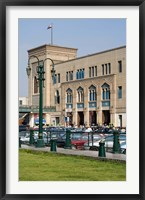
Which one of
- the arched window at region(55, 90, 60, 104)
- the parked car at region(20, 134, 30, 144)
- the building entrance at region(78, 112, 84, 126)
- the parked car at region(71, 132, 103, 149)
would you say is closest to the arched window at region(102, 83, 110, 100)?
the building entrance at region(78, 112, 84, 126)

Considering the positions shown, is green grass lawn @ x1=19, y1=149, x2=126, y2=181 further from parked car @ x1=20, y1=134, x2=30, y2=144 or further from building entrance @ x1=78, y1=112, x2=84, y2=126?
building entrance @ x1=78, y1=112, x2=84, y2=126

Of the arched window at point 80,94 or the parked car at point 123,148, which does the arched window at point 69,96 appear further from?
the parked car at point 123,148

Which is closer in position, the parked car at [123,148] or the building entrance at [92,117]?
the parked car at [123,148]

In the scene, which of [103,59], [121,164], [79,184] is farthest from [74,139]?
[103,59]

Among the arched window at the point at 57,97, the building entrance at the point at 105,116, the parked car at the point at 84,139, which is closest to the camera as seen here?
the parked car at the point at 84,139

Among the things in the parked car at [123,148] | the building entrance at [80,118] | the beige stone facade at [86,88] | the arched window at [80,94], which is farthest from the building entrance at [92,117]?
the parked car at [123,148]

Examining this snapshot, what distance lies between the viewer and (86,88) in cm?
5616

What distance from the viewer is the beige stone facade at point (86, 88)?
49.2 metres

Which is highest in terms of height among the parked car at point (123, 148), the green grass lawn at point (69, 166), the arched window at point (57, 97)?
the arched window at point (57, 97)

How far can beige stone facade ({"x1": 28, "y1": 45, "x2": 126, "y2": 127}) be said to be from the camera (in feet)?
161

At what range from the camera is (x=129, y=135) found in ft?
18.8

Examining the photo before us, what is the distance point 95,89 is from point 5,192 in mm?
49161

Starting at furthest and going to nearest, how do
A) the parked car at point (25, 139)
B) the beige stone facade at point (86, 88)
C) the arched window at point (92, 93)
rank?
the arched window at point (92, 93) → the beige stone facade at point (86, 88) → the parked car at point (25, 139)

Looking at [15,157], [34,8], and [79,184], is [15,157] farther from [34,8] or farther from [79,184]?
[34,8]
